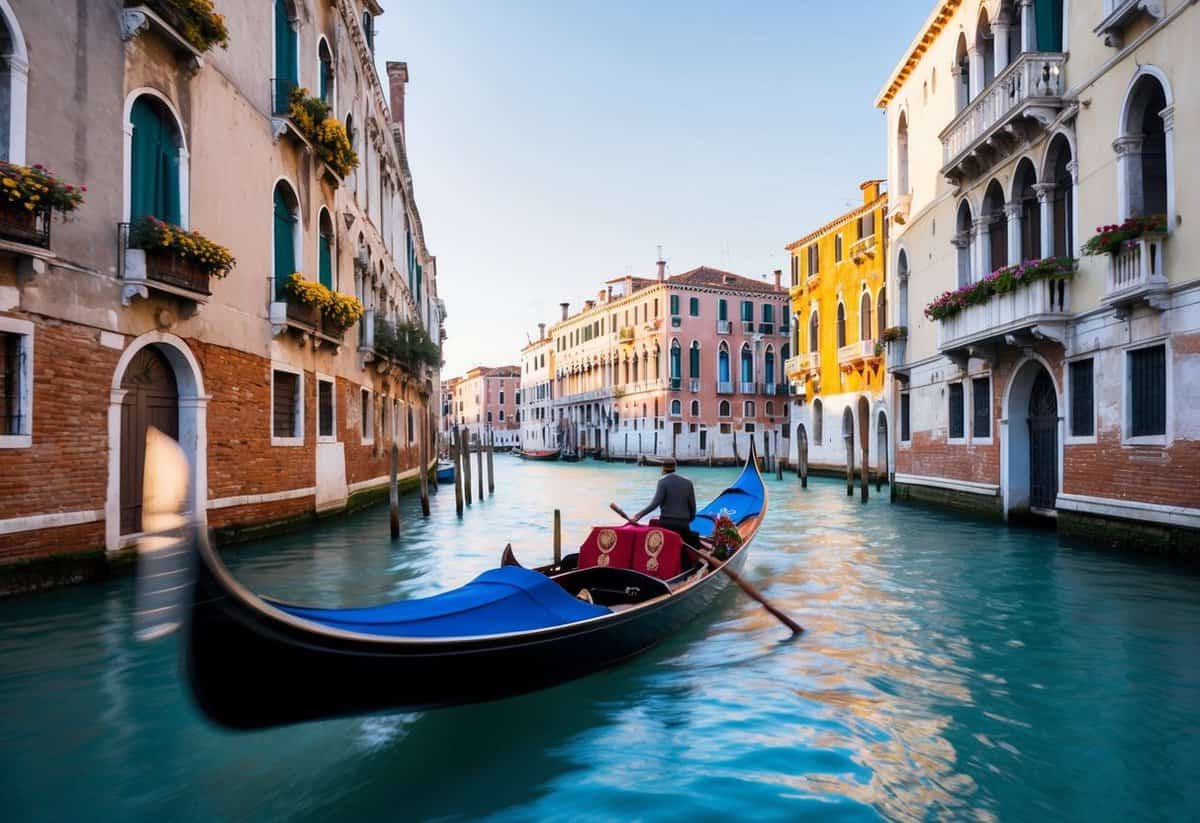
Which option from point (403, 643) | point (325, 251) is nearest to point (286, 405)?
point (325, 251)

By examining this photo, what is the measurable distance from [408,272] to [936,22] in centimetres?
1294

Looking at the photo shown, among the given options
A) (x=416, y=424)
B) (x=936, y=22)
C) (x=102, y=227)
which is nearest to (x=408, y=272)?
(x=416, y=424)

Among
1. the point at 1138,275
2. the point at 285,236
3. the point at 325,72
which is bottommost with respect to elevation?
the point at 1138,275

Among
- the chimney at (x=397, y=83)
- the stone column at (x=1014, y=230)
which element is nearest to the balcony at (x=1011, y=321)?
the stone column at (x=1014, y=230)

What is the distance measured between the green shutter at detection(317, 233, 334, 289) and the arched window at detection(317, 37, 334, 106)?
181 centimetres

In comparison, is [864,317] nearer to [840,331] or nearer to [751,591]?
[840,331]

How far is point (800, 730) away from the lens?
3.66m

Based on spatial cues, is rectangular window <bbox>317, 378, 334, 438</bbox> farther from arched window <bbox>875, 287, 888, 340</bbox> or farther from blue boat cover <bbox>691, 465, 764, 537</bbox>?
arched window <bbox>875, 287, 888, 340</bbox>

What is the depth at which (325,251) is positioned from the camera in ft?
35.3

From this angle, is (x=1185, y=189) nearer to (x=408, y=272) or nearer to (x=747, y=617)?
(x=747, y=617)

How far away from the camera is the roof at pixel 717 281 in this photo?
34.8 metres

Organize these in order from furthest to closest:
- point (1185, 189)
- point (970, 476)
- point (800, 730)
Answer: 1. point (970, 476)
2. point (1185, 189)
3. point (800, 730)

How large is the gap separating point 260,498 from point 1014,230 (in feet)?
29.9

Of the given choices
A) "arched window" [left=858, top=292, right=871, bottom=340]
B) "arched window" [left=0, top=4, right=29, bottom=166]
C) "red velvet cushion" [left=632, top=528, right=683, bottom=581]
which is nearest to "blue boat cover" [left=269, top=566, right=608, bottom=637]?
"red velvet cushion" [left=632, top=528, right=683, bottom=581]
